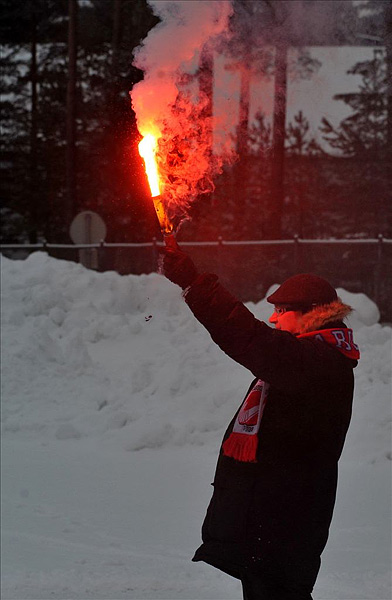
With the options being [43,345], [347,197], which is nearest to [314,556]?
[43,345]

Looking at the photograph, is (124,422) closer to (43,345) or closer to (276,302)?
(43,345)

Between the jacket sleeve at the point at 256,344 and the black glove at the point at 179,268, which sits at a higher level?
the black glove at the point at 179,268

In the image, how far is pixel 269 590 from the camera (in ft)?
11.1

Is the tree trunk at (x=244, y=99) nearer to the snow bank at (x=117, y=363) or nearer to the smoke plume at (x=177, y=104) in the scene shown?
the smoke plume at (x=177, y=104)

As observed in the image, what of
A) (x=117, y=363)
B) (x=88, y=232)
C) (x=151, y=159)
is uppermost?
(x=151, y=159)

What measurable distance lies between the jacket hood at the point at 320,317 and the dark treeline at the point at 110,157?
15.3 meters

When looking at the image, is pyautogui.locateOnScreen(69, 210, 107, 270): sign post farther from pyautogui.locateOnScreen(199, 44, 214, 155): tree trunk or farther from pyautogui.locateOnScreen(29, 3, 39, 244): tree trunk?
pyautogui.locateOnScreen(29, 3, 39, 244): tree trunk

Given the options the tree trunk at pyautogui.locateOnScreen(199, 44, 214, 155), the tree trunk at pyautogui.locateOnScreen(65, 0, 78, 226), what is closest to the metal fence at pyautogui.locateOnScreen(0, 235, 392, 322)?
the tree trunk at pyautogui.locateOnScreen(65, 0, 78, 226)

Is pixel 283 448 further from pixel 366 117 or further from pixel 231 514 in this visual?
pixel 366 117

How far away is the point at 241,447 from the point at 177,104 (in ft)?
6.31

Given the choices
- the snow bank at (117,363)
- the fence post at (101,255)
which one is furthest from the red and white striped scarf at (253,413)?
the fence post at (101,255)

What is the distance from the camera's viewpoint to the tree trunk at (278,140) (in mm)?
9242

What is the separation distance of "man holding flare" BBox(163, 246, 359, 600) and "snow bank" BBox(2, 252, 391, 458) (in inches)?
198

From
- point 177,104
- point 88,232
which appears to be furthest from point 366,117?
point 177,104
